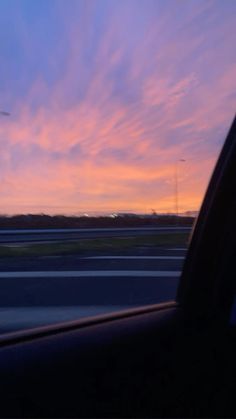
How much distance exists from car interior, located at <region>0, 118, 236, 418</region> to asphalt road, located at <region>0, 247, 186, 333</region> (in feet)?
2.75

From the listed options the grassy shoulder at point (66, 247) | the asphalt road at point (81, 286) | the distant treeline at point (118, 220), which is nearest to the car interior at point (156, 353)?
the distant treeline at point (118, 220)

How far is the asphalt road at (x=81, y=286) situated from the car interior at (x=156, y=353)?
33.0 inches

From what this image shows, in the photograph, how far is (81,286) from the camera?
29.0ft

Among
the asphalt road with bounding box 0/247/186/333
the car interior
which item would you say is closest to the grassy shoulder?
the asphalt road with bounding box 0/247/186/333

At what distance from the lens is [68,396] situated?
202 centimetres

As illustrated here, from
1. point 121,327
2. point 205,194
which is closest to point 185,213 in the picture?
point 205,194

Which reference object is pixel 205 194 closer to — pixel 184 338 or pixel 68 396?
pixel 184 338

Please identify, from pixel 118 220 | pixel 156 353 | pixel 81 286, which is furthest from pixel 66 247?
pixel 156 353

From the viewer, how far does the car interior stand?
2.03m

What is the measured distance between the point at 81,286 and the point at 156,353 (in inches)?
257

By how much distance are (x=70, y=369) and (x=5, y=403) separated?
0.34 meters

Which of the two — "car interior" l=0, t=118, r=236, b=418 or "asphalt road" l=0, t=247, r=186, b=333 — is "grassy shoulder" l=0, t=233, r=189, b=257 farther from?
"car interior" l=0, t=118, r=236, b=418

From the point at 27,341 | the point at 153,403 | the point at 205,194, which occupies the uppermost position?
the point at 205,194

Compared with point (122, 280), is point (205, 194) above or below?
above
